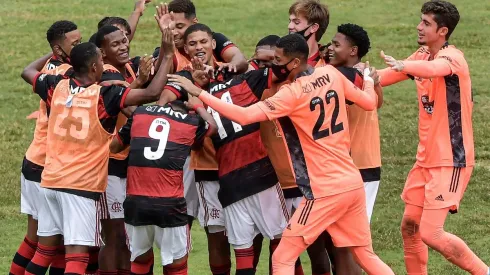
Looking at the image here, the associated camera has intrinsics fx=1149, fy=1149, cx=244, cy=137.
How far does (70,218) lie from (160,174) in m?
0.98

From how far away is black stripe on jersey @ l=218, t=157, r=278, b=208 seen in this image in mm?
10227

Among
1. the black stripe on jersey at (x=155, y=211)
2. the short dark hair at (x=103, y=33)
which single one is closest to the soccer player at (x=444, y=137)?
the black stripe on jersey at (x=155, y=211)

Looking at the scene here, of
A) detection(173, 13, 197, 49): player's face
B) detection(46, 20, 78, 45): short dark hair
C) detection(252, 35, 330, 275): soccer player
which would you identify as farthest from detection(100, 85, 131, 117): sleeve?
detection(173, 13, 197, 49): player's face

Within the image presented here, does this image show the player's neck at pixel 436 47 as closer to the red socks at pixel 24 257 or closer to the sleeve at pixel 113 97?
the sleeve at pixel 113 97

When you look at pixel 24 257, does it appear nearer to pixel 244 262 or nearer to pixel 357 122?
pixel 244 262

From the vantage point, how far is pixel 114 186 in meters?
10.8

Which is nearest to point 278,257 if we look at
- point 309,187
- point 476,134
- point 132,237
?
point 309,187

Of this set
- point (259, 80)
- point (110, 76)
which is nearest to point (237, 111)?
point (259, 80)

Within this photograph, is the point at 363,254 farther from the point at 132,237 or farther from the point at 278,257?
the point at 132,237

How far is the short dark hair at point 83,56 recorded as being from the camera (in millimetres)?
10047

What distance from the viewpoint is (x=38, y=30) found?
22.9 m

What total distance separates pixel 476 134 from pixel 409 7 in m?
7.58

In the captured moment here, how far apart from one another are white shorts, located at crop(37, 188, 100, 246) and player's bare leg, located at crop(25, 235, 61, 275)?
58 millimetres

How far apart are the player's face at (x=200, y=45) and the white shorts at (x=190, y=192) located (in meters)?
1.04
